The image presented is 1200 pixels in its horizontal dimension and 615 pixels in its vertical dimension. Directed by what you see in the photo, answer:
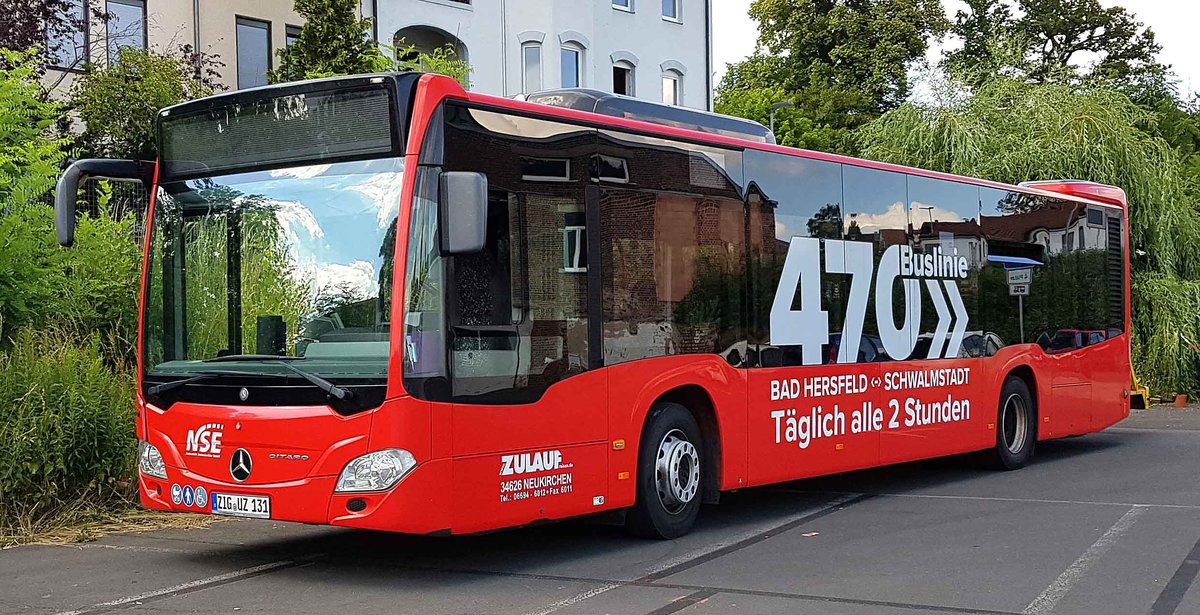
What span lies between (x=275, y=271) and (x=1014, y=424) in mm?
9078

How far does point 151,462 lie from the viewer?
28.7 ft

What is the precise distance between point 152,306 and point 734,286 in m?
4.19

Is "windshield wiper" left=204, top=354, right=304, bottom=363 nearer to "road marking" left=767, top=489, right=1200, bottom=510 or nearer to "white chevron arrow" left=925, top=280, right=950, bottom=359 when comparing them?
"road marking" left=767, top=489, right=1200, bottom=510

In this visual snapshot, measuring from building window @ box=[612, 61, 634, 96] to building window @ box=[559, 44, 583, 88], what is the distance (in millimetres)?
1880

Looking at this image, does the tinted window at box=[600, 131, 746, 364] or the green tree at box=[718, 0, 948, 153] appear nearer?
the tinted window at box=[600, 131, 746, 364]

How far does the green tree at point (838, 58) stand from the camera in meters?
56.4

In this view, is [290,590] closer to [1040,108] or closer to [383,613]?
[383,613]

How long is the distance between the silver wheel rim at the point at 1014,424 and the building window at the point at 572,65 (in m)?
20.5

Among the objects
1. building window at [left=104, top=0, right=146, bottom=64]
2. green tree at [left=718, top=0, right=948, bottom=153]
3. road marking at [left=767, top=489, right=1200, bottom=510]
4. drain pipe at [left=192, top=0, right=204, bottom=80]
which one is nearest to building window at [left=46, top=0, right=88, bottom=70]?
building window at [left=104, top=0, right=146, bottom=64]

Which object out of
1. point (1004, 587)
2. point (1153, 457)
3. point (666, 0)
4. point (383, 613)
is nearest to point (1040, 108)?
point (1153, 457)

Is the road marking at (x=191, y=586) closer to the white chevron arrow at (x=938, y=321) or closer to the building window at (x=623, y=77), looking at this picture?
the white chevron arrow at (x=938, y=321)

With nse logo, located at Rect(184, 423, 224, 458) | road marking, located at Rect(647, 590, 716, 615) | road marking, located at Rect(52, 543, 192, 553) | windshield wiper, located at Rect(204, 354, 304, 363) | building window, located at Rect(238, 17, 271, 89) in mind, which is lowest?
road marking, located at Rect(647, 590, 716, 615)

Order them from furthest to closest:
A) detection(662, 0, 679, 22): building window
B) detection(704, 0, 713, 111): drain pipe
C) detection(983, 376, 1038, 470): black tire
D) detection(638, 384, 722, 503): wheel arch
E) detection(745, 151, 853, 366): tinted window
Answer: detection(704, 0, 713, 111): drain pipe < detection(662, 0, 679, 22): building window < detection(983, 376, 1038, 470): black tire < detection(745, 151, 853, 366): tinted window < detection(638, 384, 722, 503): wheel arch

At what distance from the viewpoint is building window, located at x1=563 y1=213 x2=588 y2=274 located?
29.2 feet
